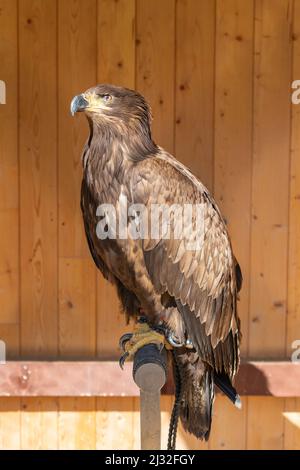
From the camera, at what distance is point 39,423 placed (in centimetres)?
265

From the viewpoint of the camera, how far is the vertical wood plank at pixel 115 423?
263 centimetres

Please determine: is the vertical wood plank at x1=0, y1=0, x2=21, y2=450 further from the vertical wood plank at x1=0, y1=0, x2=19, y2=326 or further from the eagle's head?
the eagle's head

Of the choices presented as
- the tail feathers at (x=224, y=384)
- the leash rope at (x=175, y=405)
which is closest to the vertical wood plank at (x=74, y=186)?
the leash rope at (x=175, y=405)

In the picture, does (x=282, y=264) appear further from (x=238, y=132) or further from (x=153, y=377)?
(x=153, y=377)

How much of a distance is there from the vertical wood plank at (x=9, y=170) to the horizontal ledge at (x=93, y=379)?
253 mm

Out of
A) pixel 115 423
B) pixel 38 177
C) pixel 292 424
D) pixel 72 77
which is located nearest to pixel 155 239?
pixel 38 177

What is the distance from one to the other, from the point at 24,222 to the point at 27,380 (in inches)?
27.6

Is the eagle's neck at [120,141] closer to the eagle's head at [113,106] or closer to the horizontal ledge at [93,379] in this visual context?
the eagle's head at [113,106]

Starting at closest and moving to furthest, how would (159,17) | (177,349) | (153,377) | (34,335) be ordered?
(153,377), (177,349), (159,17), (34,335)

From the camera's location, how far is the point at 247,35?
96.2 inches

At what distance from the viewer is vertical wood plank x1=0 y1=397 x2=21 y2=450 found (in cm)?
263

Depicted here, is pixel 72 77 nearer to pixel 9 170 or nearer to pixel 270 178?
pixel 9 170

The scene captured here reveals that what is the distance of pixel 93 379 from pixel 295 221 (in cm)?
114

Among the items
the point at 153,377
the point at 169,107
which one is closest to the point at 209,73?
the point at 169,107
